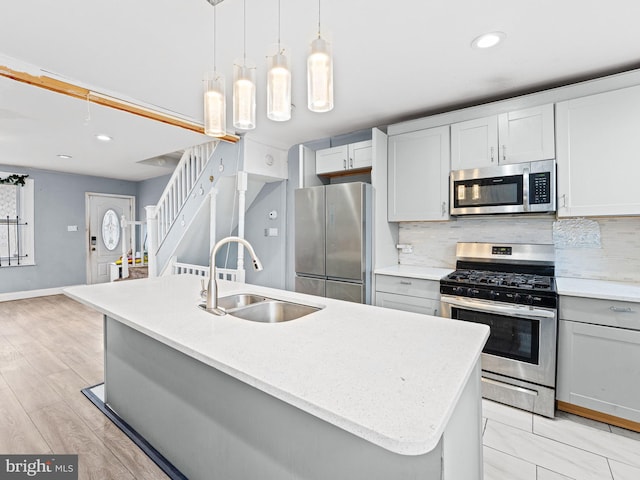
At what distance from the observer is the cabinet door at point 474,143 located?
271 cm

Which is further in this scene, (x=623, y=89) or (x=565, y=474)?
(x=623, y=89)

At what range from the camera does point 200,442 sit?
1445 millimetres

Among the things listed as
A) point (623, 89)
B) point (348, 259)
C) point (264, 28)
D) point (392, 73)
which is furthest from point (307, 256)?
point (623, 89)

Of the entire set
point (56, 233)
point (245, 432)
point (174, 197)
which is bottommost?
point (245, 432)

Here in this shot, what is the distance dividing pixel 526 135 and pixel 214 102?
2.37 meters

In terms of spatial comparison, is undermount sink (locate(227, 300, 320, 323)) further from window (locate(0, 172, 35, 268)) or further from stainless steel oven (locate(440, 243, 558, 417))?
window (locate(0, 172, 35, 268))

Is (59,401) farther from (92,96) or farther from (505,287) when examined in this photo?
(505,287)

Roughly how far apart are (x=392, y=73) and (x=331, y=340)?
2055 mm

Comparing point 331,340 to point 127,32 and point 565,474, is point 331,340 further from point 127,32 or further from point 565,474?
point 127,32

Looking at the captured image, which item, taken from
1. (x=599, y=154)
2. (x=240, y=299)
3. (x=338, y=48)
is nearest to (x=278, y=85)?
(x=338, y=48)

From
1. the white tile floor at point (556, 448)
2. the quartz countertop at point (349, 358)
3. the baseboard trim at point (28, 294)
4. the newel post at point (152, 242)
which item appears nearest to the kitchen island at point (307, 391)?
the quartz countertop at point (349, 358)

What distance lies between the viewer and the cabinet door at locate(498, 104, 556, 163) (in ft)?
8.10

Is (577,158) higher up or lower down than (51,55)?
lower down

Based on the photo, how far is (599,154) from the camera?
2.29m
